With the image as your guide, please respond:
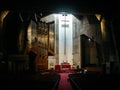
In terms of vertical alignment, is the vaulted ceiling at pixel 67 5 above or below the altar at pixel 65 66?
above

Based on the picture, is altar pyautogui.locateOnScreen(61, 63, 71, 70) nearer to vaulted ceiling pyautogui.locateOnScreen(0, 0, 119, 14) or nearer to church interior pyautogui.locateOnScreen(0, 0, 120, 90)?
church interior pyautogui.locateOnScreen(0, 0, 120, 90)

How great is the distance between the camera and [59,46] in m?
29.6

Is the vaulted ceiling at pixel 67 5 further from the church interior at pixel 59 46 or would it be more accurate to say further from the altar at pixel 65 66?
the altar at pixel 65 66

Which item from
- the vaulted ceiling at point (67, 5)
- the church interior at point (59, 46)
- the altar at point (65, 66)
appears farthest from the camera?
the altar at point (65, 66)

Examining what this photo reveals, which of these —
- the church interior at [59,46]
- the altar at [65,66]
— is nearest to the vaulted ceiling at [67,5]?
the church interior at [59,46]

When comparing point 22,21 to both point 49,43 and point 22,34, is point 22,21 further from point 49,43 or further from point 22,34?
point 49,43

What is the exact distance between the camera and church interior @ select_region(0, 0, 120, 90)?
9.90 meters

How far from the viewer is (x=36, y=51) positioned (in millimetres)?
20797

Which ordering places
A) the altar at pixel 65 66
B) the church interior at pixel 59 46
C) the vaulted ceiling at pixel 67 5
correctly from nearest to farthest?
the church interior at pixel 59 46 → the vaulted ceiling at pixel 67 5 → the altar at pixel 65 66

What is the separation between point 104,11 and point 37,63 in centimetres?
1068

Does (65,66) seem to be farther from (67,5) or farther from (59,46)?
(67,5)

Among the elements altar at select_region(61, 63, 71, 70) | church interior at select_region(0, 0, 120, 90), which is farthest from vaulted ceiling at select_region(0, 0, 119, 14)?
altar at select_region(61, 63, 71, 70)

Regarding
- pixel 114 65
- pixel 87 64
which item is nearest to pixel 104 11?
pixel 114 65

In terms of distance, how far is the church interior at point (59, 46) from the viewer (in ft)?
32.5
